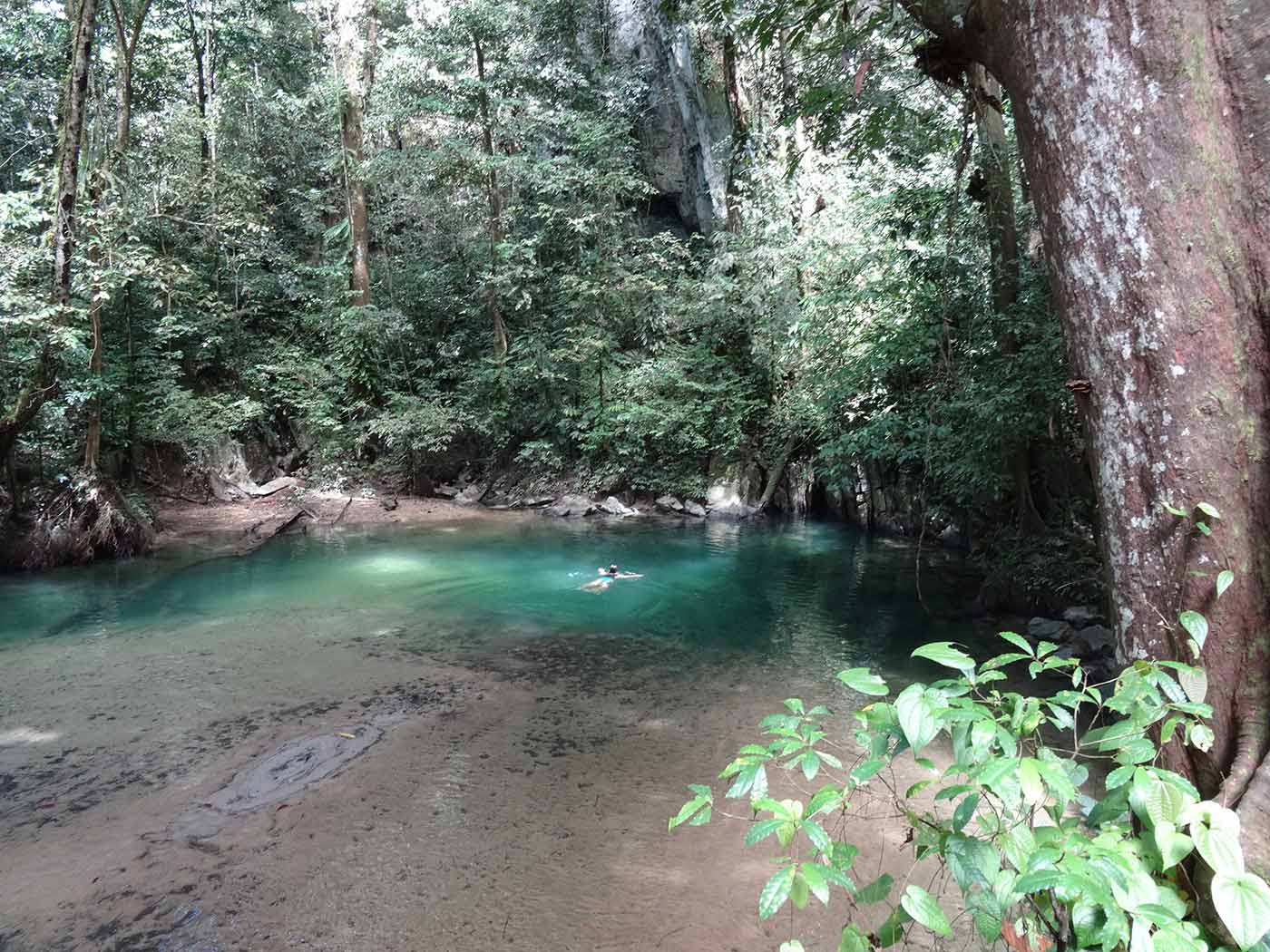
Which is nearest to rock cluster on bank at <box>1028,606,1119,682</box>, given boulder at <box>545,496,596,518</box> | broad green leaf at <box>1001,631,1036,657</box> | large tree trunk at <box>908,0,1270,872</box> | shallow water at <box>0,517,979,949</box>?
shallow water at <box>0,517,979,949</box>

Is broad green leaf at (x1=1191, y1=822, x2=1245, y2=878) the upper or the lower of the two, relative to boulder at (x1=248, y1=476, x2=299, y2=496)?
upper

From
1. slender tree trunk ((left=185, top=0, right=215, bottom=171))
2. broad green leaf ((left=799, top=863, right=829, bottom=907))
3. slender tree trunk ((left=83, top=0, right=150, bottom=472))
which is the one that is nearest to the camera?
broad green leaf ((left=799, top=863, right=829, bottom=907))

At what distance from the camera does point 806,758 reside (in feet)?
4.79

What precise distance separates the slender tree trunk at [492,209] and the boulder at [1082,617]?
521 inches

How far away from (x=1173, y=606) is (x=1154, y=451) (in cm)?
40

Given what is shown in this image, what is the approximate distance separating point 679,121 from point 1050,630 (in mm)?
16914

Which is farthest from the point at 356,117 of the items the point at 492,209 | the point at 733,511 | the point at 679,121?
the point at 733,511

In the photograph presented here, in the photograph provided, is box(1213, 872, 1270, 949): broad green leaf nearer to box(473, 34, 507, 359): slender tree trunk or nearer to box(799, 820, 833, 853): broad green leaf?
box(799, 820, 833, 853): broad green leaf

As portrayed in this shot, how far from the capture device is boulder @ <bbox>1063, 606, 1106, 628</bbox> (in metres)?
6.55

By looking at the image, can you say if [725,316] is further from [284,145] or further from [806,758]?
[806,758]

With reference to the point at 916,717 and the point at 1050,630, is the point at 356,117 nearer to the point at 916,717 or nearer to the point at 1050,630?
the point at 1050,630

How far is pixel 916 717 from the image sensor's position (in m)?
1.34

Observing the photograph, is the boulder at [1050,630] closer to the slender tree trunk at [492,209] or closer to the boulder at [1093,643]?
the boulder at [1093,643]

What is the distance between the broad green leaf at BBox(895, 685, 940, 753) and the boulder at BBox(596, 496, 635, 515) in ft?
46.8
